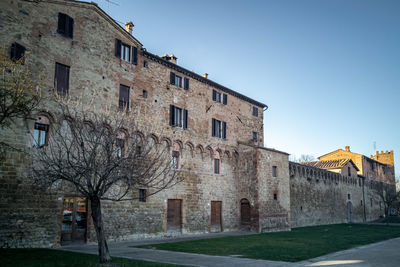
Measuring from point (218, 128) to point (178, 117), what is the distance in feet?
15.0

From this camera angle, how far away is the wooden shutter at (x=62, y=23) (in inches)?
661

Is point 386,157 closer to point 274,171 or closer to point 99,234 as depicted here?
point 274,171

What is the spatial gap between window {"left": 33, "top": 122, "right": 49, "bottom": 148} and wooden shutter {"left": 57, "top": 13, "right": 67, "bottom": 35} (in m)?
4.91

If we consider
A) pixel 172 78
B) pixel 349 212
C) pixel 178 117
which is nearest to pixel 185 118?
pixel 178 117

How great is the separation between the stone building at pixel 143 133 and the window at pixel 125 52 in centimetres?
6

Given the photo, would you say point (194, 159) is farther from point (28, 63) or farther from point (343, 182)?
point (343, 182)

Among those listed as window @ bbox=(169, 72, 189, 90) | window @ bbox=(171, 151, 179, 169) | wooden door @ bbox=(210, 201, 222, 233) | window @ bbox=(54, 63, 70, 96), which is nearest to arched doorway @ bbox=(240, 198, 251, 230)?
wooden door @ bbox=(210, 201, 222, 233)

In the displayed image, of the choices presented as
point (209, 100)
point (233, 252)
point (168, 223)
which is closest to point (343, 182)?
point (209, 100)

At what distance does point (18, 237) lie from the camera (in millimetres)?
13977

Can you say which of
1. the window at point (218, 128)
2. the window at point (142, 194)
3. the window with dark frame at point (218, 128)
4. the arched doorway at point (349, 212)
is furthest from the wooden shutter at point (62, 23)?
the arched doorway at point (349, 212)

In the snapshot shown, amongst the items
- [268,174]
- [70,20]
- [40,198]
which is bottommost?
Answer: [40,198]

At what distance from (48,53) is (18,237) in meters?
8.48

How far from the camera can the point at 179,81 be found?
77.5 feet

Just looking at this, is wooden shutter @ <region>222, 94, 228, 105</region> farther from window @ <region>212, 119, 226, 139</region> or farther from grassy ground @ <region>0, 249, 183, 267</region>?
grassy ground @ <region>0, 249, 183, 267</region>
